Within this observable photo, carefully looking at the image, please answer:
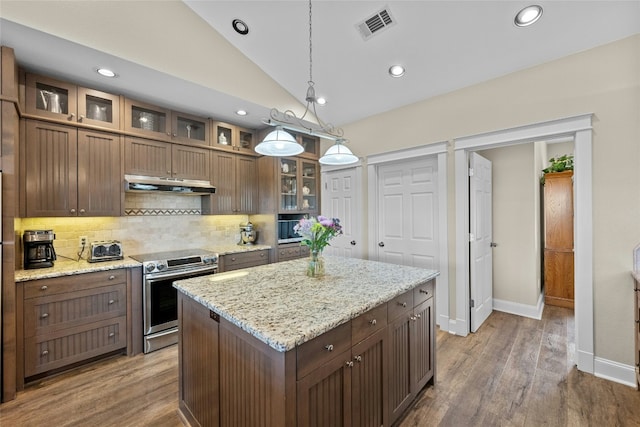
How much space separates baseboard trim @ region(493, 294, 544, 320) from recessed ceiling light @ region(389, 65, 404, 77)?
10.8 ft

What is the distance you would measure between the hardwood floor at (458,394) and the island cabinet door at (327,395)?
79 centimetres

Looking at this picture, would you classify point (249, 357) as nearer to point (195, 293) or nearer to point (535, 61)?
point (195, 293)

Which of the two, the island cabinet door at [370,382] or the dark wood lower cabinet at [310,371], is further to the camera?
the island cabinet door at [370,382]

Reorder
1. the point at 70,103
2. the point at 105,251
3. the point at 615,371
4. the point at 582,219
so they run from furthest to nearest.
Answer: the point at 105,251, the point at 70,103, the point at 582,219, the point at 615,371

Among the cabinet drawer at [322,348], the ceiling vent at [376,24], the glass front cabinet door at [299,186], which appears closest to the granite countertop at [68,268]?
the glass front cabinet door at [299,186]

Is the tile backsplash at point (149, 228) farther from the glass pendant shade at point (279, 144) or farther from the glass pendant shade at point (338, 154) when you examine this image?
the glass pendant shade at point (338, 154)

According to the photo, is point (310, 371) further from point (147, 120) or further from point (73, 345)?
point (147, 120)

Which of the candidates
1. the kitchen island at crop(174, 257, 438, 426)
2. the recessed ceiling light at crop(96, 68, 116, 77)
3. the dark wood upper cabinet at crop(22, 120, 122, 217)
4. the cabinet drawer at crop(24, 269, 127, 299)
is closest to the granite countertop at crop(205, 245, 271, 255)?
the cabinet drawer at crop(24, 269, 127, 299)

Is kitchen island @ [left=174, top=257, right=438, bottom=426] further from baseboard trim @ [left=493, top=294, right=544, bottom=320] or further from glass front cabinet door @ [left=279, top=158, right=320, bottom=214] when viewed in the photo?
baseboard trim @ [left=493, top=294, right=544, bottom=320]

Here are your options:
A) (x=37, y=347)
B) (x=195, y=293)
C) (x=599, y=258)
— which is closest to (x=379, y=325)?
(x=195, y=293)

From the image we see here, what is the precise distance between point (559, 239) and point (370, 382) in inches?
155

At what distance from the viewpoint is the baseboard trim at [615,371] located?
216 centimetres


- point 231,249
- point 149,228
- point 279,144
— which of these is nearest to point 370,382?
point 279,144

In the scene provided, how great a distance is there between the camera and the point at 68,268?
242 cm
